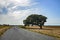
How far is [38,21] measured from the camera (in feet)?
373

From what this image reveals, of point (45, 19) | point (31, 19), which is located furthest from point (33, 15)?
point (45, 19)

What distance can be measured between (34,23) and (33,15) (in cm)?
699

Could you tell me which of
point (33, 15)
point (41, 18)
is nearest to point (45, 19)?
point (41, 18)

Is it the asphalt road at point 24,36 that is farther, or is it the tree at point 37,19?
the tree at point 37,19

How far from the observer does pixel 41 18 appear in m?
114

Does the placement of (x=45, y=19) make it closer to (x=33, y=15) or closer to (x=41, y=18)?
(x=41, y=18)

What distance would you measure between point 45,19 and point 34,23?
9095 millimetres

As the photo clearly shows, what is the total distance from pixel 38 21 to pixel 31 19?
7568 mm

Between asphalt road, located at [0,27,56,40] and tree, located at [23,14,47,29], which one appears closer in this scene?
asphalt road, located at [0,27,56,40]

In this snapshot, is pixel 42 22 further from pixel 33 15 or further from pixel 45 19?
pixel 33 15

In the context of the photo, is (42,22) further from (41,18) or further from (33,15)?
(33,15)

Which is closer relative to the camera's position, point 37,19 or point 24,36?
point 24,36

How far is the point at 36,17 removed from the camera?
117m

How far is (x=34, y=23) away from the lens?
11731 cm
